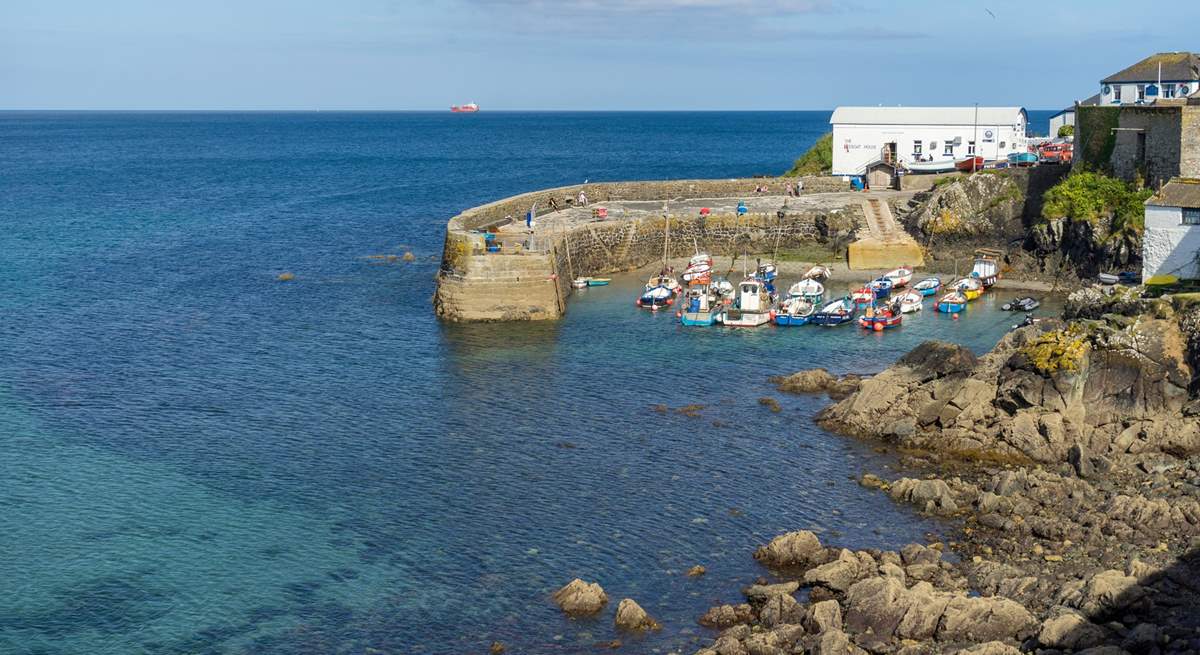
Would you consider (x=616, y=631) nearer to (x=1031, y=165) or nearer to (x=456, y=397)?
(x=456, y=397)

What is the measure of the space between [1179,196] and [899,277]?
14254mm

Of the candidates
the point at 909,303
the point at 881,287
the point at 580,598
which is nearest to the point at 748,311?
the point at 909,303

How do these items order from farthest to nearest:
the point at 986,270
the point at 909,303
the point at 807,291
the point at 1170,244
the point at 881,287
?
the point at 986,270
the point at 881,287
the point at 807,291
the point at 909,303
the point at 1170,244

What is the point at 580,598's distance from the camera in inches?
990

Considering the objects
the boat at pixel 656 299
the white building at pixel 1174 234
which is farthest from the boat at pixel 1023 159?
A: the boat at pixel 656 299

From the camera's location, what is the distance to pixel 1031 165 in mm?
64250

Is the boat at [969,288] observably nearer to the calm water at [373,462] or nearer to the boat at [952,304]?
the boat at [952,304]

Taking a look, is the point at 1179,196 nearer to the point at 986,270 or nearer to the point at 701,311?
the point at 986,270

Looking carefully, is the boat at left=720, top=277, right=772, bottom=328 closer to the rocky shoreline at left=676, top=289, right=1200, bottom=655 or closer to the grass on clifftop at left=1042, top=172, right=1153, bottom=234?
the rocky shoreline at left=676, top=289, right=1200, bottom=655

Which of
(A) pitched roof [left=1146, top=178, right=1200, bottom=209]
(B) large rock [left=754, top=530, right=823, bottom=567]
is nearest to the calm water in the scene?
(B) large rock [left=754, top=530, right=823, bottom=567]

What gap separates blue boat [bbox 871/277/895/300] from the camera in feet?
178

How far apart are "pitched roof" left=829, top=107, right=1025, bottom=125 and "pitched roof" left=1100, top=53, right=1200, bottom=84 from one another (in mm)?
7428

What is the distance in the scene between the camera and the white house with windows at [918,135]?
249 ft

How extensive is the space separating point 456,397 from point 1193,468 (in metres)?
21.7
